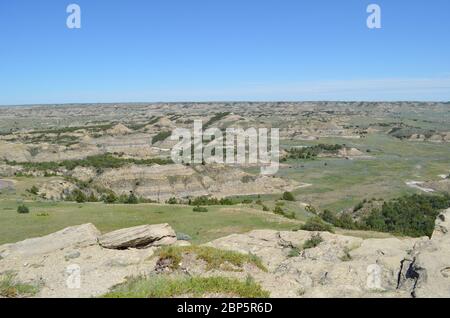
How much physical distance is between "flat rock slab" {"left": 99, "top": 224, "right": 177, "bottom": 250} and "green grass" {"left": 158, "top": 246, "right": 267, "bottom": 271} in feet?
10.9

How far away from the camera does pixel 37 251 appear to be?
64.5ft

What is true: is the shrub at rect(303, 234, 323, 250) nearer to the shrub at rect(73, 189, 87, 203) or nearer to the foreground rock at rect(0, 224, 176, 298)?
the foreground rock at rect(0, 224, 176, 298)

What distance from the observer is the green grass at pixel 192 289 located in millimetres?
11891

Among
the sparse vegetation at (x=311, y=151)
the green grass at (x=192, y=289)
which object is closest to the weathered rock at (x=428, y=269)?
the green grass at (x=192, y=289)

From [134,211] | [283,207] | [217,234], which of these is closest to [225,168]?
[283,207]

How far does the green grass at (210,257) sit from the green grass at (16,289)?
4.40 meters

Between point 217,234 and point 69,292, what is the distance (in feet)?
53.0

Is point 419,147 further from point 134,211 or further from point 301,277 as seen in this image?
point 301,277

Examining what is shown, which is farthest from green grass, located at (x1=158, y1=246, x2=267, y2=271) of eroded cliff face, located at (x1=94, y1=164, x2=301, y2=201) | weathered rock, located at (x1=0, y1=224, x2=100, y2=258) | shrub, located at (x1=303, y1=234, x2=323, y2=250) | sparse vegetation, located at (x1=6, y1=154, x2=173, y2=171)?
sparse vegetation, located at (x1=6, y1=154, x2=173, y2=171)

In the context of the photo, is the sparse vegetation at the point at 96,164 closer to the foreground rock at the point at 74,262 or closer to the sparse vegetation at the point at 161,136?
the sparse vegetation at the point at 161,136

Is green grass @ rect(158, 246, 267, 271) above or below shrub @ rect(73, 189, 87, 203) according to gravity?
above

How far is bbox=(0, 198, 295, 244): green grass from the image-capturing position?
29.5 m

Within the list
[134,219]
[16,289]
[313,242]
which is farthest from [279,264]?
[134,219]
